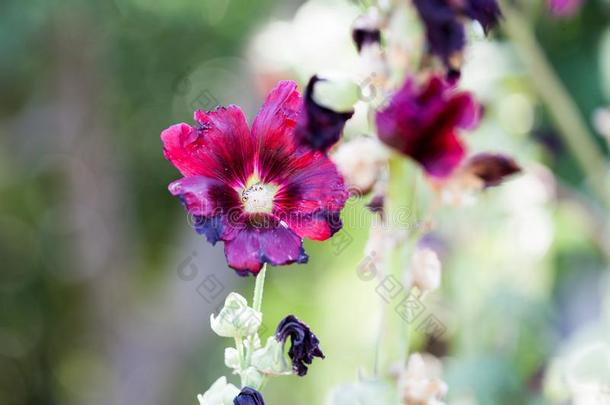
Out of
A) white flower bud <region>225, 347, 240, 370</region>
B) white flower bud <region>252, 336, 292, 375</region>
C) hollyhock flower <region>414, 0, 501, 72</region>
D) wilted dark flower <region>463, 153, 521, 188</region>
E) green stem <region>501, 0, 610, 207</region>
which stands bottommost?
white flower bud <region>252, 336, 292, 375</region>

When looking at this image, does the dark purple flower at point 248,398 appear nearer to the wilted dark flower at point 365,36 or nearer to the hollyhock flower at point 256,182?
the hollyhock flower at point 256,182

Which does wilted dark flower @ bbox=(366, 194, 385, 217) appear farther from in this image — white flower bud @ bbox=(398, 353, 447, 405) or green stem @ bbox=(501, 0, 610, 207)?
green stem @ bbox=(501, 0, 610, 207)

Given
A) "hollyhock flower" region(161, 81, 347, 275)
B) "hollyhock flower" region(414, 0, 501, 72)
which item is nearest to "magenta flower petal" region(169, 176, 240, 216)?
"hollyhock flower" region(161, 81, 347, 275)

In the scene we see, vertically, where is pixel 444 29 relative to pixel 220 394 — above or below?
above

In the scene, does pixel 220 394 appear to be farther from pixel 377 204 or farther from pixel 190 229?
pixel 190 229

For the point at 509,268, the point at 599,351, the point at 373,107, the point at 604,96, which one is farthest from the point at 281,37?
the point at 373,107

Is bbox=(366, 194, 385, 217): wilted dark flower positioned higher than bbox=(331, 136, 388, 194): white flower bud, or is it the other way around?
bbox=(331, 136, 388, 194): white flower bud

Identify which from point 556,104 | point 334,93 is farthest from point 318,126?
point 556,104

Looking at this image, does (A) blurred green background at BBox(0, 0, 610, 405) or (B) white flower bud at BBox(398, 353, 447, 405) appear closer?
(B) white flower bud at BBox(398, 353, 447, 405)
